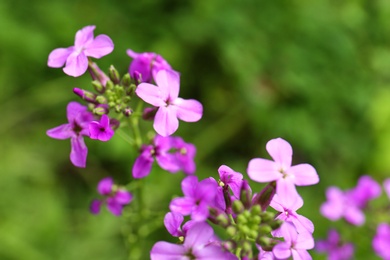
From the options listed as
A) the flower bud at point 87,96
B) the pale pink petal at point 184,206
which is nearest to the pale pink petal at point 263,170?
the pale pink petal at point 184,206

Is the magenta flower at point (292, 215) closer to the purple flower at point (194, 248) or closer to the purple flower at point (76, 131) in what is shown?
the purple flower at point (194, 248)

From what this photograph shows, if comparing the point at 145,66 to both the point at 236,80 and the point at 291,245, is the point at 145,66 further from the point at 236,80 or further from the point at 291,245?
the point at 236,80

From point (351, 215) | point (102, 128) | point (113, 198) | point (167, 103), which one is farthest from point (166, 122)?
point (351, 215)

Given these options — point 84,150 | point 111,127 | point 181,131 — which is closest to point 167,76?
point 111,127

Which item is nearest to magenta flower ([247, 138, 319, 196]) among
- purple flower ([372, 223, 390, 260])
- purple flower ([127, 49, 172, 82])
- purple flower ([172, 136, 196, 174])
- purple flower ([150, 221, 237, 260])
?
purple flower ([150, 221, 237, 260])

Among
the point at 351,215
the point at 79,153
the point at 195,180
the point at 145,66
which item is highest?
the point at 351,215

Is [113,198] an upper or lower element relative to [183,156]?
lower
